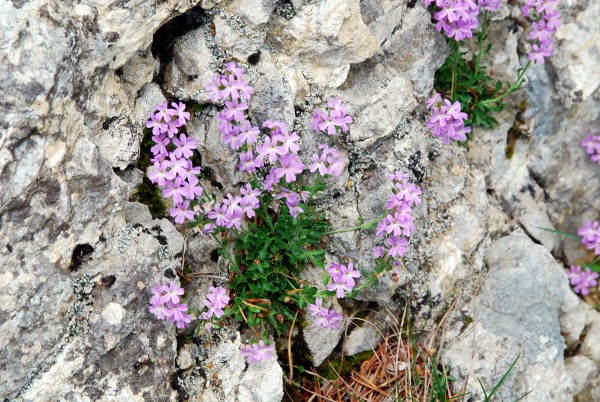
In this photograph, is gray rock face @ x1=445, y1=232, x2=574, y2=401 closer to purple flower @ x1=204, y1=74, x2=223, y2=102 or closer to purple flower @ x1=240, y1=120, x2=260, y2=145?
purple flower @ x1=240, y1=120, x2=260, y2=145

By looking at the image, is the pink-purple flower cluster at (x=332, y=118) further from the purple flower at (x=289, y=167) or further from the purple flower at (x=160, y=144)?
the purple flower at (x=160, y=144)

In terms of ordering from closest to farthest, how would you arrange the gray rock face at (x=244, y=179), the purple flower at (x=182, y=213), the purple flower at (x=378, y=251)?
the gray rock face at (x=244, y=179) → the purple flower at (x=182, y=213) → the purple flower at (x=378, y=251)

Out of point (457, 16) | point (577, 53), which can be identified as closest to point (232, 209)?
point (457, 16)

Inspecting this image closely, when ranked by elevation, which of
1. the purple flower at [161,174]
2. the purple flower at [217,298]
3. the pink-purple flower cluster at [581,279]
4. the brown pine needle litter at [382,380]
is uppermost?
the purple flower at [161,174]

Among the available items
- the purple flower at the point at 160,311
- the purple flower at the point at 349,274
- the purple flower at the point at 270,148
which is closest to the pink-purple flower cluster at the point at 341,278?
the purple flower at the point at 349,274

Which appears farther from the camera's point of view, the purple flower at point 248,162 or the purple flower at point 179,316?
the purple flower at point 248,162

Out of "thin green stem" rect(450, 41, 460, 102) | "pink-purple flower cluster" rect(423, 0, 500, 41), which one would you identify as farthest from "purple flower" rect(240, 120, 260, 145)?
"thin green stem" rect(450, 41, 460, 102)

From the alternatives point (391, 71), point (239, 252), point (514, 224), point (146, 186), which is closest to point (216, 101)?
point (146, 186)

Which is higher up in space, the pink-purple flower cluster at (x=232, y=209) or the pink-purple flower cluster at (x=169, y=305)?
the pink-purple flower cluster at (x=232, y=209)
